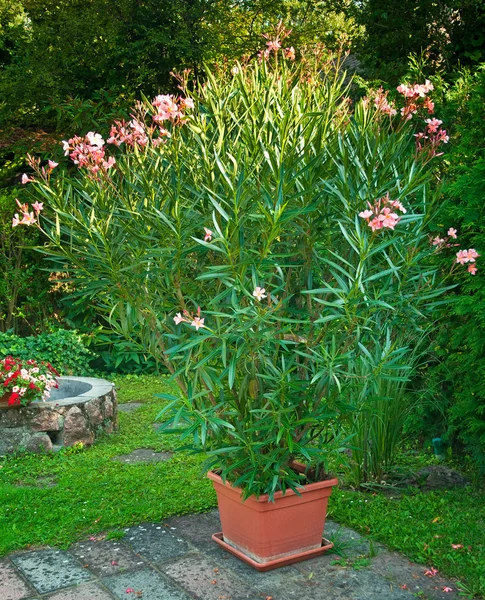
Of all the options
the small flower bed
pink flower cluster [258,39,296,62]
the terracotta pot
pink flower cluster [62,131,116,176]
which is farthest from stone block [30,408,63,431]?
pink flower cluster [258,39,296,62]

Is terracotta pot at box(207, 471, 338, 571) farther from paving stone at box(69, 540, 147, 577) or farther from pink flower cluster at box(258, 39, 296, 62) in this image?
pink flower cluster at box(258, 39, 296, 62)

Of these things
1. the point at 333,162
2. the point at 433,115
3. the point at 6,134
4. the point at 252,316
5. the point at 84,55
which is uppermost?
the point at 84,55

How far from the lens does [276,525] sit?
11.6ft

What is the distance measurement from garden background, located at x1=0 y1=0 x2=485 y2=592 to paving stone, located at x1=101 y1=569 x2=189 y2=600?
713 mm

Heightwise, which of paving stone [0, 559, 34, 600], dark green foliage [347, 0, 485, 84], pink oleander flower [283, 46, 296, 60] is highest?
dark green foliage [347, 0, 485, 84]

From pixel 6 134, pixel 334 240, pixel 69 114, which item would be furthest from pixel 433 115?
pixel 6 134

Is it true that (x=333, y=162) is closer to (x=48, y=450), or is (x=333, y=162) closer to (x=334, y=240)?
(x=334, y=240)

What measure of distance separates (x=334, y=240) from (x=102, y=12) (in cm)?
810

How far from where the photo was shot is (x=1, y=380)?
18.5 ft

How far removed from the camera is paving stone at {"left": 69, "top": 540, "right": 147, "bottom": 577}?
3545mm

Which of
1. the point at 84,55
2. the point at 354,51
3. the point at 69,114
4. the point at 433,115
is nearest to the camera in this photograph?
the point at 433,115

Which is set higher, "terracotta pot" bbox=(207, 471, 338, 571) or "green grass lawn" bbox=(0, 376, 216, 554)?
"terracotta pot" bbox=(207, 471, 338, 571)

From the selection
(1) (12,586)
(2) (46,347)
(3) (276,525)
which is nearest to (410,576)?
(3) (276,525)

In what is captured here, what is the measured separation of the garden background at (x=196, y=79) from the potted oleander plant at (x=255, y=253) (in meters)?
0.78
